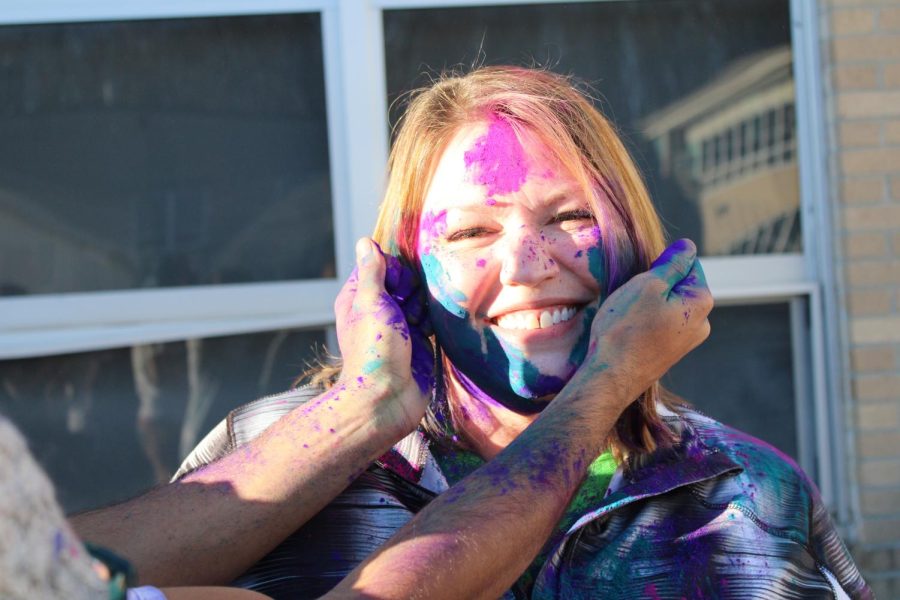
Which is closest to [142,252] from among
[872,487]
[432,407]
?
[432,407]

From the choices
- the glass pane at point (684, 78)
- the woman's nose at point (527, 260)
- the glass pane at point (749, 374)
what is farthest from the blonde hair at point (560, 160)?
the glass pane at point (749, 374)

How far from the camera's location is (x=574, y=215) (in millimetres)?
1979

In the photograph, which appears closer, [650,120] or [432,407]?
[432,407]

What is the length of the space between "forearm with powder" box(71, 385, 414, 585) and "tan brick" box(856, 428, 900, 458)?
2.22 m

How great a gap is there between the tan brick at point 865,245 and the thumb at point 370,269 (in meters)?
2.02

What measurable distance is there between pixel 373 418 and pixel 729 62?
96.3 inches

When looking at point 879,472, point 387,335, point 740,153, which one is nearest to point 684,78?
point 740,153

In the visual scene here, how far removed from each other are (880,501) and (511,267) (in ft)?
7.20

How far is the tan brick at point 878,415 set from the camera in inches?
136

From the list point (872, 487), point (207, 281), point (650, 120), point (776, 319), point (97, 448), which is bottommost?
point (872, 487)

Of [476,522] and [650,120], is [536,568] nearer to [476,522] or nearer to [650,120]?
[476,522]

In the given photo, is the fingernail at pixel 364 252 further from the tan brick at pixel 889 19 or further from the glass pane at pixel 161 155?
the tan brick at pixel 889 19

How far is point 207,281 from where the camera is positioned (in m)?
3.48

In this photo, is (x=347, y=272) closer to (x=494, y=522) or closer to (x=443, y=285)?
(x=443, y=285)
